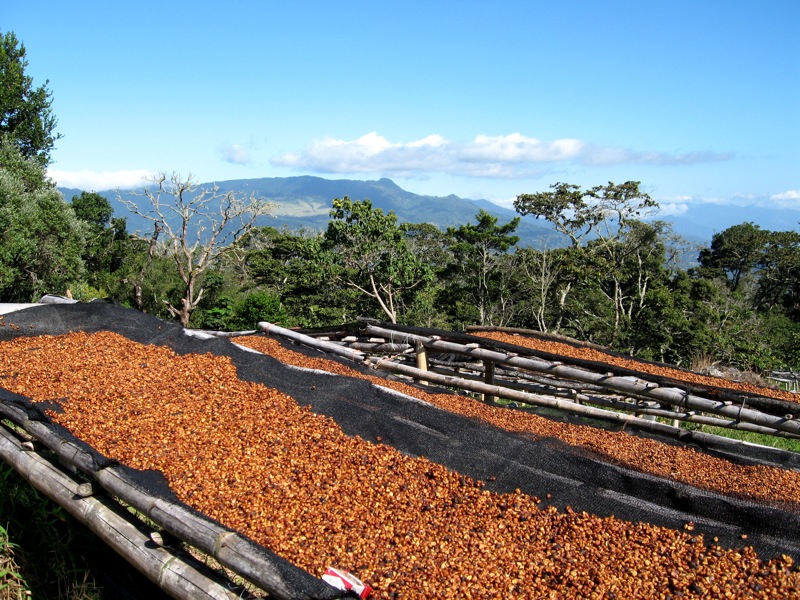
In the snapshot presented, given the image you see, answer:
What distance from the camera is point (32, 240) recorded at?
13711 millimetres

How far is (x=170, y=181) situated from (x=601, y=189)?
54.4 feet

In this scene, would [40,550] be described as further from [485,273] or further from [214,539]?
[485,273]

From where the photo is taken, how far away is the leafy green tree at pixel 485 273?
2228 centimetres

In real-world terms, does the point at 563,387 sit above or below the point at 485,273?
above

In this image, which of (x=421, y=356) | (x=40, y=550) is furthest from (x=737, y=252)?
(x=40, y=550)

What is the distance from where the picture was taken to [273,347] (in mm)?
6902

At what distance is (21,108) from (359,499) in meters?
23.3

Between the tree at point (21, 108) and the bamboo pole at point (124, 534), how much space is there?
64.5 ft

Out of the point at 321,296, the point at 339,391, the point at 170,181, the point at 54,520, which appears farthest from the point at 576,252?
the point at 54,520

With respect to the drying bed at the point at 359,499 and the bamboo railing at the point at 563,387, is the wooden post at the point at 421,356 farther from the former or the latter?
the drying bed at the point at 359,499

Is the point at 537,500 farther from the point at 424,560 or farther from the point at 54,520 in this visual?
the point at 54,520

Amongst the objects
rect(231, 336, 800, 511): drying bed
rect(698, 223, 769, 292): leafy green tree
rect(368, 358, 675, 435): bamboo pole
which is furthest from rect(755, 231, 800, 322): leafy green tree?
rect(231, 336, 800, 511): drying bed

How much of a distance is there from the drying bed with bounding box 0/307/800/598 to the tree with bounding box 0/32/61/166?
19.1 metres

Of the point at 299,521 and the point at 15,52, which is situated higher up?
the point at 15,52
